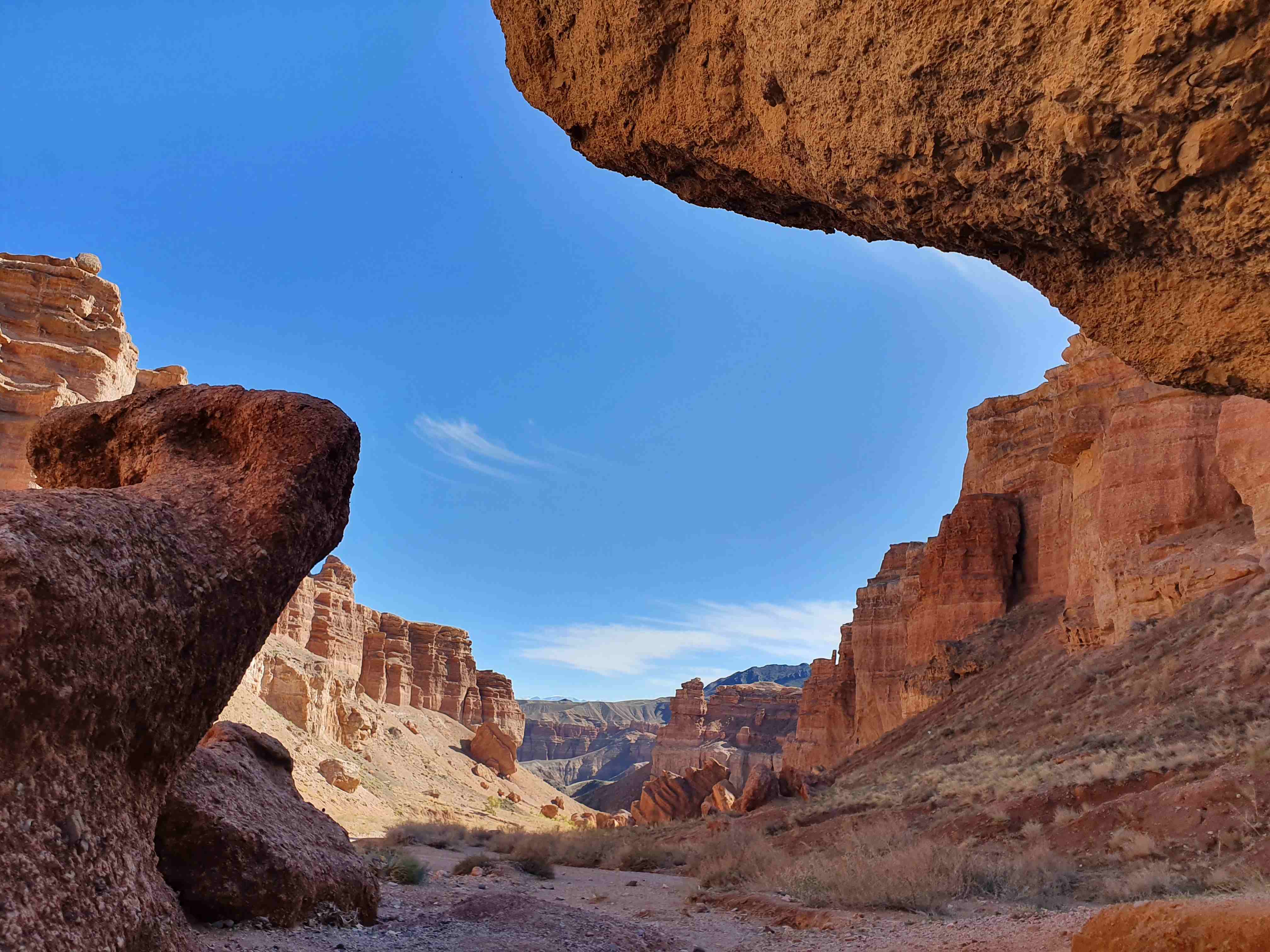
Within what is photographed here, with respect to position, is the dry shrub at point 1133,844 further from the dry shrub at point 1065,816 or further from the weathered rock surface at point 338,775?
the weathered rock surface at point 338,775

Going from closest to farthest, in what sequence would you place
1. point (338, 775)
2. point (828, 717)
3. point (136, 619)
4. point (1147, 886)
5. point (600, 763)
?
point (136, 619), point (1147, 886), point (338, 775), point (828, 717), point (600, 763)

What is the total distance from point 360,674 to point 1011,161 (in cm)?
6943

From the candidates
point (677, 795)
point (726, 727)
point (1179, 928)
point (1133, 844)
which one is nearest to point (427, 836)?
point (1133, 844)

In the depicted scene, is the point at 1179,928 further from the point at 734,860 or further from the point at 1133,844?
the point at 734,860

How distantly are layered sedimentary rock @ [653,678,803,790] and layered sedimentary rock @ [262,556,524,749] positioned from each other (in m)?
14.1

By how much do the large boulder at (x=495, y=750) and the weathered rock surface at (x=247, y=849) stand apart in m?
60.6

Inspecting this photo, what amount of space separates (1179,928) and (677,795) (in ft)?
105

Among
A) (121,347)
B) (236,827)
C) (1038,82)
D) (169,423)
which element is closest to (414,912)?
(236,827)

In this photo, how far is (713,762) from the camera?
36188 millimetres

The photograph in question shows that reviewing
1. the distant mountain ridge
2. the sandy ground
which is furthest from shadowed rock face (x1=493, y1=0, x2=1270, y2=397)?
the distant mountain ridge

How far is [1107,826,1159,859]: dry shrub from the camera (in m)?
8.30

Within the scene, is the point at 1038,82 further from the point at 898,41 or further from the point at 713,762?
the point at 713,762

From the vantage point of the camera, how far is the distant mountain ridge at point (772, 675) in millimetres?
149375

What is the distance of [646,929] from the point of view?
6246 mm
